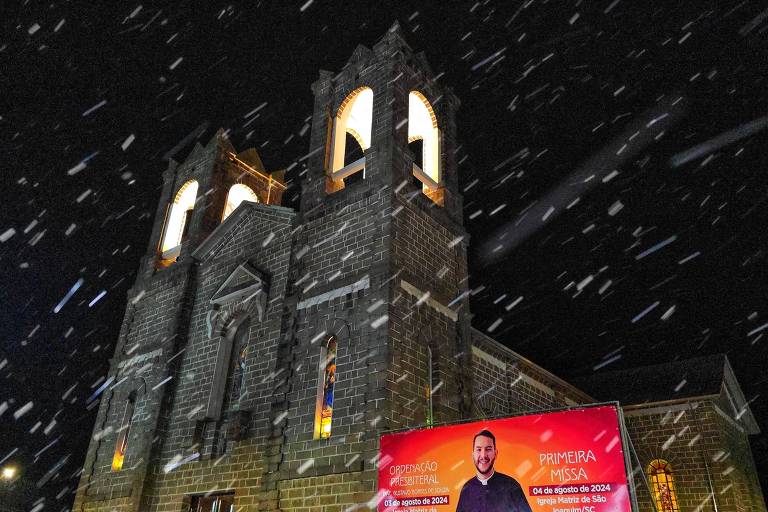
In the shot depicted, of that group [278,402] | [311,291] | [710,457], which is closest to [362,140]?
[311,291]

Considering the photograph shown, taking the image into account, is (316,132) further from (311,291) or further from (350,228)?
(311,291)

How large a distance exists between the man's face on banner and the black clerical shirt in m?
0.17

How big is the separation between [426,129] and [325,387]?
9.03 metres

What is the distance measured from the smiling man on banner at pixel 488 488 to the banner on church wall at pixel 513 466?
1 cm

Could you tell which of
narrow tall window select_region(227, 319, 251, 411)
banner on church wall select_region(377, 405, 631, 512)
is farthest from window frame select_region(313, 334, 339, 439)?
narrow tall window select_region(227, 319, 251, 411)

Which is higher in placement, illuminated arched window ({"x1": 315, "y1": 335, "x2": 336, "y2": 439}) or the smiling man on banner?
illuminated arched window ({"x1": 315, "y1": 335, "x2": 336, "y2": 439})

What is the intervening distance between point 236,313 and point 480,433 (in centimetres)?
902

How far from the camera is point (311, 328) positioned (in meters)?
13.6

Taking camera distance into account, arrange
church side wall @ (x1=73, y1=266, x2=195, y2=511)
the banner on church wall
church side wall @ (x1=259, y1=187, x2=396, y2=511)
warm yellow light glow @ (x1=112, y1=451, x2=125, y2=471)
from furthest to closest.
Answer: warm yellow light glow @ (x1=112, y1=451, x2=125, y2=471)
church side wall @ (x1=73, y1=266, x2=195, y2=511)
church side wall @ (x1=259, y1=187, x2=396, y2=511)
the banner on church wall

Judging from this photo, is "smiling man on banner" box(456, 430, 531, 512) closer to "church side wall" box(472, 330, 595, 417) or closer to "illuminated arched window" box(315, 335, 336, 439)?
"illuminated arched window" box(315, 335, 336, 439)

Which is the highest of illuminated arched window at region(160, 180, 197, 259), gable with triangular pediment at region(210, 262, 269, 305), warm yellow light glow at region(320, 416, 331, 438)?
illuminated arched window at region(160, 180, 197, 259)

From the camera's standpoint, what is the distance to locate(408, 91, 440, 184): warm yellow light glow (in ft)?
55.6

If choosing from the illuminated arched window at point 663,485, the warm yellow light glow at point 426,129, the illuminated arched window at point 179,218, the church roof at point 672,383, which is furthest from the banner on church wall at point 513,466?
the church roof at point 672,383

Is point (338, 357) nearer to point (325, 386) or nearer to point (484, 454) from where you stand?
point (325, 386)
